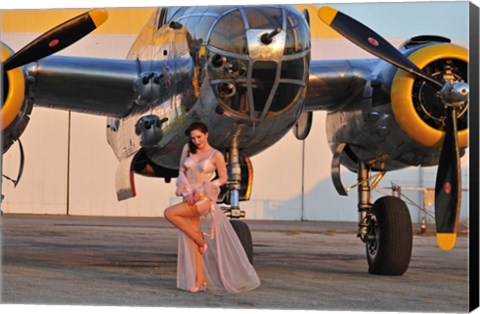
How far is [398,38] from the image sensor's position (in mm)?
15477

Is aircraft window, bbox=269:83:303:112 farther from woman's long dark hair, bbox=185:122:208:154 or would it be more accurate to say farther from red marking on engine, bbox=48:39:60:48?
red marking on engine, bbox=48:39:60:48

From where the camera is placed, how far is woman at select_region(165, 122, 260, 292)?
32.7 feet

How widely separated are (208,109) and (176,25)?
4.06ft

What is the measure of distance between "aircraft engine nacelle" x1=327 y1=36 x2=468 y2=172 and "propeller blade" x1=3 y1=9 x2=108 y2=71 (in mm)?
3415

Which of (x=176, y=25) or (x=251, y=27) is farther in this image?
(x=176, y=25)

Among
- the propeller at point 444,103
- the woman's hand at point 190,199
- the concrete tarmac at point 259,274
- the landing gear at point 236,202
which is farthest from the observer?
the landing gear at point 236,202

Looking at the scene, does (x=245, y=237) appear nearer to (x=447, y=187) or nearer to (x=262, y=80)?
(x=262, y=80)

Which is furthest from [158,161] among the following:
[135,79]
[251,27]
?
[251,27]

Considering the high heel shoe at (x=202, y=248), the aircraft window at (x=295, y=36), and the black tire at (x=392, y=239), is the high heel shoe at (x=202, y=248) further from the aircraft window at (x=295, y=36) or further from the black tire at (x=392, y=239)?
the black tire at (x=392, y=239)

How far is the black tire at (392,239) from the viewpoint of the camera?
12406 millimetres

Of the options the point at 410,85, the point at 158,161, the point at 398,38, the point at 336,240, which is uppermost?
the point at 398,38

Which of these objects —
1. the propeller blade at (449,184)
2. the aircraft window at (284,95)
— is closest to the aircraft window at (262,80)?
the aircraft window at (284,95)

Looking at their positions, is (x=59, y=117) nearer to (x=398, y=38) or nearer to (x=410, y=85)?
(x=398, y=38)

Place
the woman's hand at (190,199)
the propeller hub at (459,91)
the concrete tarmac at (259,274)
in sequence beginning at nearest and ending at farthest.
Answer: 1. the concrete tarmac at (259,274)
2. the woman's hand at (190,199)
3. the propeller hub at (459,91)
